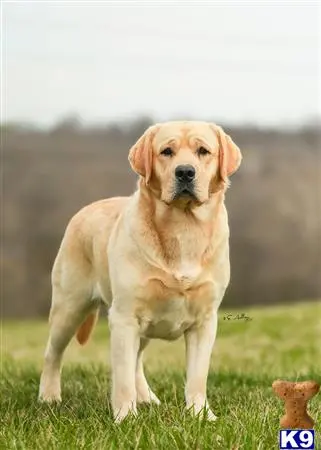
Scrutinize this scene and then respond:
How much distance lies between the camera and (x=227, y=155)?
166 inches

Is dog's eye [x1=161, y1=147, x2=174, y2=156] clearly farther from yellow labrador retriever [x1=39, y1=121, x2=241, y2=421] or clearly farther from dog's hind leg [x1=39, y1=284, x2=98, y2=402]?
dog's hind leg [x1=39, y1=284, x2=98, y2=402]

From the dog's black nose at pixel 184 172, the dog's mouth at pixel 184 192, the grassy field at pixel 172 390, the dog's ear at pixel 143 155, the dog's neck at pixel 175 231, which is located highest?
the dog's ear at pixel 143 155

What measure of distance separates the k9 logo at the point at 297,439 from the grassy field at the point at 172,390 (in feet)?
0.45

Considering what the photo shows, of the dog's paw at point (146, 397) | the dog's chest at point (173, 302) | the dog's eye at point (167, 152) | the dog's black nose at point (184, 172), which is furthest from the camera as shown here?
the dog's paw at point (146, 397)

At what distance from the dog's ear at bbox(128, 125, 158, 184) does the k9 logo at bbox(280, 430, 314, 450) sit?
123 cm

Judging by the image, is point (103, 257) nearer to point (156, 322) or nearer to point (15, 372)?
point (156, 322)

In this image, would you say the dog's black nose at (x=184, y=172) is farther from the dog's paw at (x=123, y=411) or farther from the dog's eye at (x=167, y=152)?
the dog's paw at (x=123, y=411)

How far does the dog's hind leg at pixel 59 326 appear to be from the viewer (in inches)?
193

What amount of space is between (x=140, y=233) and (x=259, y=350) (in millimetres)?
3305

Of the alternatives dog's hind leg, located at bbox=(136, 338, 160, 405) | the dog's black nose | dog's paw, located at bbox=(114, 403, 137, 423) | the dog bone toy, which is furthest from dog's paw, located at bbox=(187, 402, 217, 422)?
the dog's black nose

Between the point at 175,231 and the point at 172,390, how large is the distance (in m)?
1.32

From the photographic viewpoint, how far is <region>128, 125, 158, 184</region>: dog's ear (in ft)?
13.6

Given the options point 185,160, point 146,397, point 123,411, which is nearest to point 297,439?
point 123,411

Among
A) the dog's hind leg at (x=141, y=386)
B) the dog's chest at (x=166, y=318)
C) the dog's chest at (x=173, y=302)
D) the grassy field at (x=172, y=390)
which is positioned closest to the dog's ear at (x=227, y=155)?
the dog's chest at (x=173, y=302)
